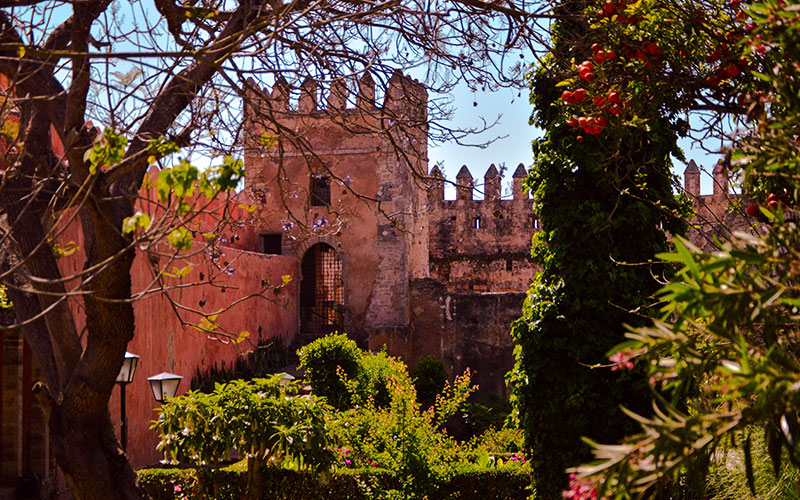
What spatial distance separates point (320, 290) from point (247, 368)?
567 cm

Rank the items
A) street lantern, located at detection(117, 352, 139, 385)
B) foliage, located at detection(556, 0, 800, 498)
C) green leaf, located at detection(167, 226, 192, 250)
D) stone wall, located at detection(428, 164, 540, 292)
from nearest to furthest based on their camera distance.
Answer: foliage, located at detection(556, 0, 800, 498) → green leaf, located at detection(167, 226, 192, 250) → street lantern, located at detection(117, 352, 139, 385) → stone wall, located at detection(428, 164, 540, 292)

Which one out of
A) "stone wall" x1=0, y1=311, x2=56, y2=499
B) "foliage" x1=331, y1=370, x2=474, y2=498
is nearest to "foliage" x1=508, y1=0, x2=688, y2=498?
"foliage" x1=331, y1=370, x2=474, y2=498

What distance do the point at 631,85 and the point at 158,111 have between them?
2934 mm

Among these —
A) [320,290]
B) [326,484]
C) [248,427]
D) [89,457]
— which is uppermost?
[320,290]

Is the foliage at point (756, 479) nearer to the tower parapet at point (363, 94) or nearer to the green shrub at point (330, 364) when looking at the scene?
the tower parapet at point (363, 94)

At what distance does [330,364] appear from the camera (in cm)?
1241

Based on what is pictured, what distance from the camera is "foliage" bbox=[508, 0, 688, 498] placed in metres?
5.96

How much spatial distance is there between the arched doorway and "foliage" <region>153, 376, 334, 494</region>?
41.3ft

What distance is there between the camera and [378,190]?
18.3 meters

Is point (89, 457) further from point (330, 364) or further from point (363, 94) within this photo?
point (330, 364)

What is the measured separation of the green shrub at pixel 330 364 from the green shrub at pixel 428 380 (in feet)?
6.32

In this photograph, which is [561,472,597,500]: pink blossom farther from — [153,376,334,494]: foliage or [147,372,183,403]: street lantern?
[147,372,183,403]: street lantern

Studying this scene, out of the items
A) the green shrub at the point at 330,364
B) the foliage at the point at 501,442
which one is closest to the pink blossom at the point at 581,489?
the foliage at the point at 501,442

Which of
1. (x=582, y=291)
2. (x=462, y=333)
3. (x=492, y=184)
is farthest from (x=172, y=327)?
(x=492, y=184)
